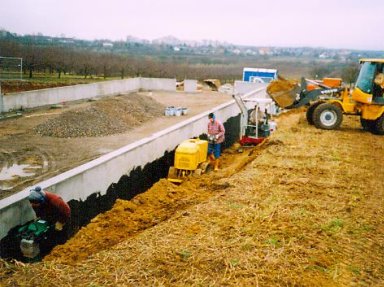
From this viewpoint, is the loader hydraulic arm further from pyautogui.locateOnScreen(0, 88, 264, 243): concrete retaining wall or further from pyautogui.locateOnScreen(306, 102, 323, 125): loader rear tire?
pyautogui.locateOnScreen(0, 88, 264, 243): concrete retaining wall

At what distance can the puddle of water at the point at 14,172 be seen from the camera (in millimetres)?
12285

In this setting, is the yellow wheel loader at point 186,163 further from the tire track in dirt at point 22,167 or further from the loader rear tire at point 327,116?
the loader rear tire at point 327,116

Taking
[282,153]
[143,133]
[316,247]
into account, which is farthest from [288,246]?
[143,133]

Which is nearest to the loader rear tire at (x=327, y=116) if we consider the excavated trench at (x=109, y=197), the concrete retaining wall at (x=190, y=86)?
the excavated trench at (x=109, y=197)

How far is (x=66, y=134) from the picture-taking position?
703 inches

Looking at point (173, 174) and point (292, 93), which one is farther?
point (292, 93)

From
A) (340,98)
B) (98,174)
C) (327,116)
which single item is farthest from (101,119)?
(98,174)

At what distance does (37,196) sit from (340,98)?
548 inches

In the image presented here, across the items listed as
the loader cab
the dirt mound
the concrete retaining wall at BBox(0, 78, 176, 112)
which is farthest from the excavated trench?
the concrete retaining wall at BBox(0, 78, 176, 112)

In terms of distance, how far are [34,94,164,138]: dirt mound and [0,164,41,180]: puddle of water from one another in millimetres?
4462

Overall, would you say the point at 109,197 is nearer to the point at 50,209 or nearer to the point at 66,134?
the point at 50,209

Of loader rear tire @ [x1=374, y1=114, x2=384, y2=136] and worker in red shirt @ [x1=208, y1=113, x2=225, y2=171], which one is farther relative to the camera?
loader rear tire @ [x1=374, y1=114, x2=384, y2=136]

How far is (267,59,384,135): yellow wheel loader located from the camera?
16344mm

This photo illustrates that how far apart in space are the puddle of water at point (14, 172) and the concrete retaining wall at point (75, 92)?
9.40 metres
